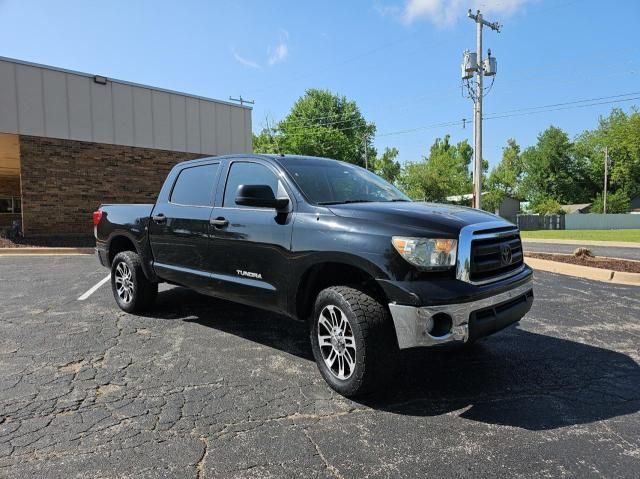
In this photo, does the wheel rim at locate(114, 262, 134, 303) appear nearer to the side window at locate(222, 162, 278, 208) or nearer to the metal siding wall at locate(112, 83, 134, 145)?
the side window at locate(222, 162, 278, 208)

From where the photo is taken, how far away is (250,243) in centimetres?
421

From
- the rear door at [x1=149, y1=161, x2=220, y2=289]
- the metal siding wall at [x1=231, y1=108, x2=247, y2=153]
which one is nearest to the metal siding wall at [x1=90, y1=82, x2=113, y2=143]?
the metal siding wall at [x1=231, y1=108, x2=247, y2=153]

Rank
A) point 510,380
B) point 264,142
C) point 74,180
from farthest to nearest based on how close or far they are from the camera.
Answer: point 264,142
point 74,180
point 510,380

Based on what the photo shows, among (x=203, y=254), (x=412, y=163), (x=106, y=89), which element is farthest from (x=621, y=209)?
(x=203, y=254)

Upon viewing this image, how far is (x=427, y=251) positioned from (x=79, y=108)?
1472 cm

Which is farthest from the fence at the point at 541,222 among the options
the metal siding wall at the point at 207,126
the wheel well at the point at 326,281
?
the wheel well at the point at 326,281

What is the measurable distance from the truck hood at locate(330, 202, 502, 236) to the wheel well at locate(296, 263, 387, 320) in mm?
422

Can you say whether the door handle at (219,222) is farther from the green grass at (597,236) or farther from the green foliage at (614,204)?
the green foliage at (614,204)

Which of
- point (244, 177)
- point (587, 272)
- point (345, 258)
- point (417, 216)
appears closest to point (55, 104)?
point (244, 177)

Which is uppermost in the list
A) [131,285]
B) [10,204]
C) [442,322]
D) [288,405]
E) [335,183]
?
[10,204]

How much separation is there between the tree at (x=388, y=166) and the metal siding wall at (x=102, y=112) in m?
55.2

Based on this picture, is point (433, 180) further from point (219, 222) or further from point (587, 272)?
Answer: point (219, 222)

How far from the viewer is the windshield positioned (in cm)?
414

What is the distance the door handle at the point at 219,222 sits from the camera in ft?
14.7
